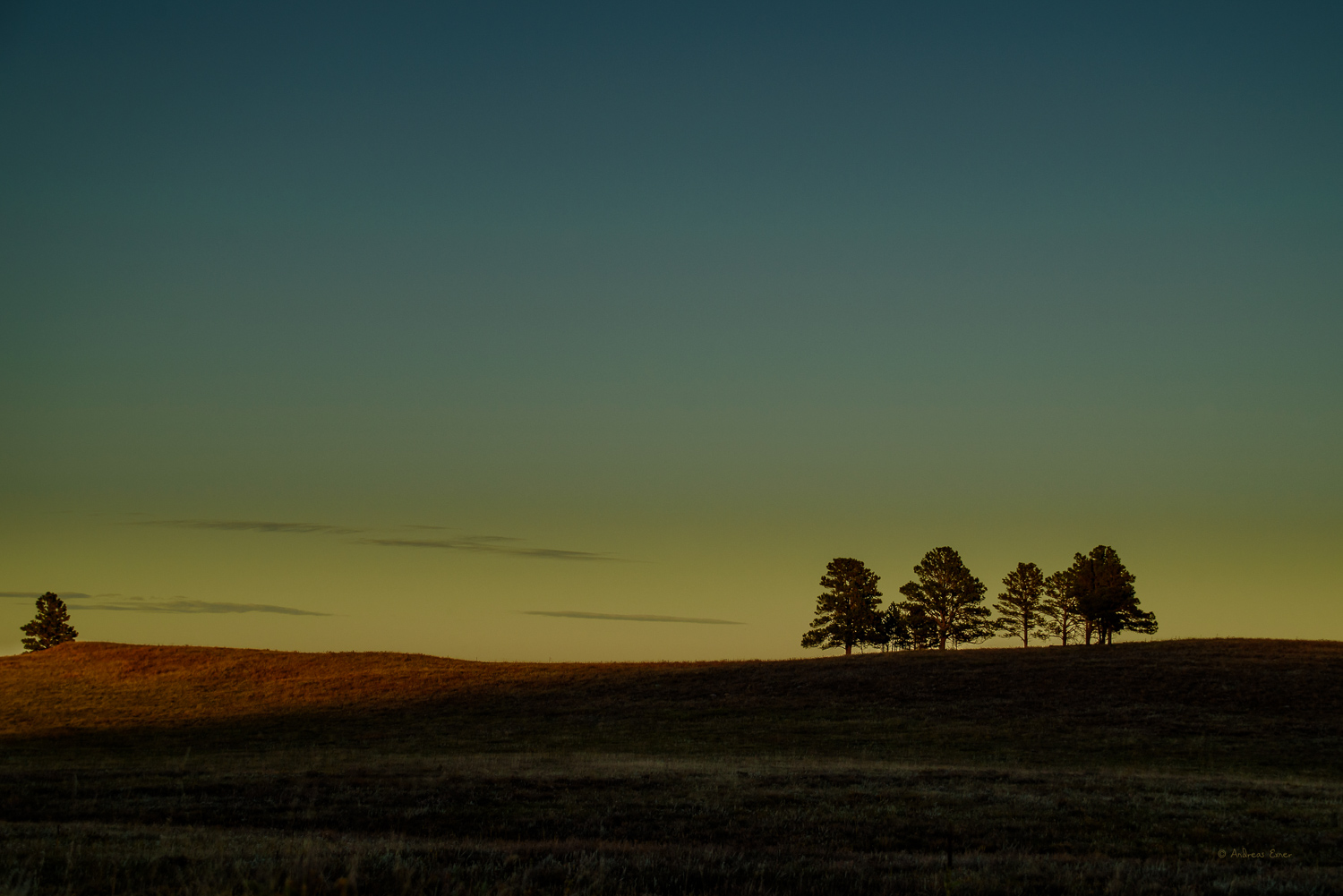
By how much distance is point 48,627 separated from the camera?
106812 millimetres

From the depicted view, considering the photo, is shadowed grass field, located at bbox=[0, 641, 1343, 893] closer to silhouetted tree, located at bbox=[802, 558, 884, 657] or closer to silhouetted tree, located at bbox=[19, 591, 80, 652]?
silhouetted tree, located at bbox=[802, 558, 884, 657]

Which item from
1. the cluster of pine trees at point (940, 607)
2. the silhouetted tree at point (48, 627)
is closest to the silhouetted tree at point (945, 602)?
the cluster of pine trees at point (940, 607)

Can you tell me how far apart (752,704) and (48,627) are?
307 feet

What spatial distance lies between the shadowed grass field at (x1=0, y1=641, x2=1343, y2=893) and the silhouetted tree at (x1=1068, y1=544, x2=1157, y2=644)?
378 inches

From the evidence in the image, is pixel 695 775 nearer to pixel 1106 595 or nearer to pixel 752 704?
pixel 752 704

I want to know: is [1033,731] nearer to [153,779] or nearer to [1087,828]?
[1087,828]

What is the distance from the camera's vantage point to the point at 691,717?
4984 centimetres

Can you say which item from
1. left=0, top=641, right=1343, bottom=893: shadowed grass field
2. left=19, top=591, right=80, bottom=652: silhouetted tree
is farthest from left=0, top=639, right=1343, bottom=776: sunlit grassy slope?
left=19, top=591, right=80, bottom=652: silhouetted tree

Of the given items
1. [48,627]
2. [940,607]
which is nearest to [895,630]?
[940,607]

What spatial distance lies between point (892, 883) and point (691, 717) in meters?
40.3

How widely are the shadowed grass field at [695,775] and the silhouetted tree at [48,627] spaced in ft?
127

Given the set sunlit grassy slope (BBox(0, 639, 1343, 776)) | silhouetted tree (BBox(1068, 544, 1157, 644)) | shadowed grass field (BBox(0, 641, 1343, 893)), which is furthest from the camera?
silhouetted tree (BBox(1068, 544, 1157, 644))

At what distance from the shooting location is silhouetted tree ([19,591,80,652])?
106250 mm

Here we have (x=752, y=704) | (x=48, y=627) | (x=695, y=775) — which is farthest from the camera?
(x=48, y=627)
